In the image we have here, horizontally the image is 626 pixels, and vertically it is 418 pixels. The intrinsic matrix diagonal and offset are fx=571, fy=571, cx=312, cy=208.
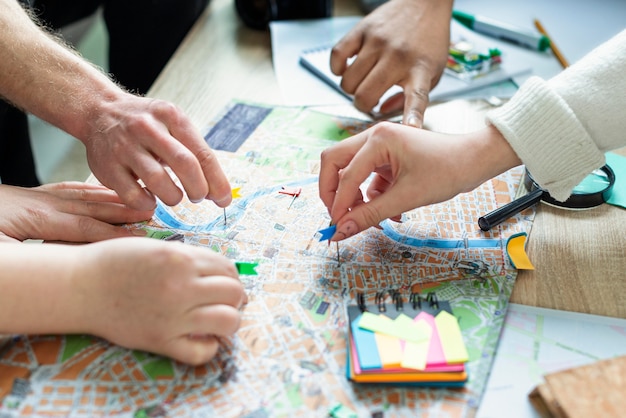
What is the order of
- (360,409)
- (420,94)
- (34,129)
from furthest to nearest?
(34,129), (420,94), (360,409)

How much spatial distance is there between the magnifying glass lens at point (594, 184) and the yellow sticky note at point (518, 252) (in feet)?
0.46

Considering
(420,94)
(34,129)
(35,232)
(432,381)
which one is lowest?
(34,129)

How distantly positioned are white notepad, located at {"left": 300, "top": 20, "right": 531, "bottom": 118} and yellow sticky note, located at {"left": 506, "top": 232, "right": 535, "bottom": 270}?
0.42 metres

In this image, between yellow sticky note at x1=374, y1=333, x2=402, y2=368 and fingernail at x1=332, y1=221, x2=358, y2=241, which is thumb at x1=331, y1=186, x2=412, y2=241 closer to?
fingernail at x1=332, y1=221, x2=358, y2=241

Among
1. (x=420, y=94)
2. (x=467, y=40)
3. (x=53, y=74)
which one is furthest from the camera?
(x=467, y=40)

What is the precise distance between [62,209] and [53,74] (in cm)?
26

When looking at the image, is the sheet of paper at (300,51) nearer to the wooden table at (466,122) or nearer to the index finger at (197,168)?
the wooden table at (466,122)

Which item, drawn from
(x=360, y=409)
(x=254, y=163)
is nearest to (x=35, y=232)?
(x=254, y=163)

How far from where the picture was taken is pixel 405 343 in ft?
2.21

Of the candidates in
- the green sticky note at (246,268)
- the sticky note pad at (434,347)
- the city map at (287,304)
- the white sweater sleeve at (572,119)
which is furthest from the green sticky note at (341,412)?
the white sweater sleeve at (572,119)

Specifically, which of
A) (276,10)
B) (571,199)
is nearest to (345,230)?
(571,199)

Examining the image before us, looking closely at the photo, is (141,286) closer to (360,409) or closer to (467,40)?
(360,409)

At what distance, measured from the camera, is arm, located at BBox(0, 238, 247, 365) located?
0.66 metres

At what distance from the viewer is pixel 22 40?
3.29 feet
